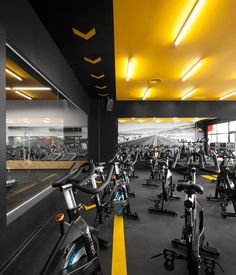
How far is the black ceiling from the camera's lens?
2410mm

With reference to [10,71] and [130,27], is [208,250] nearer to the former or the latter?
[130,27]

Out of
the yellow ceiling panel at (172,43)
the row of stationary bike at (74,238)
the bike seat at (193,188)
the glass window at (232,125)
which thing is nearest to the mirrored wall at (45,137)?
the yellow ceiling panel at (172,43)

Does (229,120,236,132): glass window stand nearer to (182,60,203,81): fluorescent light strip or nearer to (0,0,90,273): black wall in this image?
(182,60,203,81): fluorescent light strip

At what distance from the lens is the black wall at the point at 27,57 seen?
70.4 inches

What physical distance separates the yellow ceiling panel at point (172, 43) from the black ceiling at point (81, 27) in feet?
0.76

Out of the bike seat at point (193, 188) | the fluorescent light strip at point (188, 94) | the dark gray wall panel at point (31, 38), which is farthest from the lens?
the fluorescent light strip at point (188, 94)

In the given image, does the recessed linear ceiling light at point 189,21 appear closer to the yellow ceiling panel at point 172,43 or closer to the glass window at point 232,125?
the yellow ceiling panel at point 172,43

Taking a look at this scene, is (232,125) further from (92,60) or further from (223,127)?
(92,60)

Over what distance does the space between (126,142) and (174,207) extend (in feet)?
17.8

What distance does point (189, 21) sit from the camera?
2.91 metres

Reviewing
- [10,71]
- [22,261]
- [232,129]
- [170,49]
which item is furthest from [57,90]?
[232,129]

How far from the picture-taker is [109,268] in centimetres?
200

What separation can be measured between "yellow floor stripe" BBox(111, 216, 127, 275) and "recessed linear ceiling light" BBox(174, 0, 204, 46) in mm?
3397

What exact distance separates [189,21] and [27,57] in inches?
97.2
